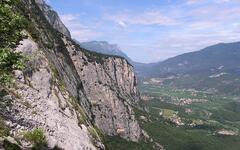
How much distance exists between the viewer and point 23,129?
5444 cm

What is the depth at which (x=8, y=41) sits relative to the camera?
5144 cm

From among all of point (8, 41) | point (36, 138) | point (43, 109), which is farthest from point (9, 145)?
point (43, 109)

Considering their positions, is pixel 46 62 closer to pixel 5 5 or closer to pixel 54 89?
pixel 54 89

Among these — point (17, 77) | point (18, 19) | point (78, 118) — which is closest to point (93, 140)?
point (78, 118)

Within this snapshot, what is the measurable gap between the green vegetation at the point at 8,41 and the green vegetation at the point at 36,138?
8.66 metres

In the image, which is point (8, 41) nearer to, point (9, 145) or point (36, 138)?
point (9, 145)

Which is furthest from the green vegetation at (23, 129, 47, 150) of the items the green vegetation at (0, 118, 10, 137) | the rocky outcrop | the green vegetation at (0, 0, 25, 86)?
the green vegetation at (0, 0, 25, 86)

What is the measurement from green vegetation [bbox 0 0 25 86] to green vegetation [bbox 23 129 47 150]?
8.66 m

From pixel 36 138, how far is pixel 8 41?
13.0 meters

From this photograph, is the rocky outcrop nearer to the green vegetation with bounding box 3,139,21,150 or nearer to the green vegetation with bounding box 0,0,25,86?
the green vegetation with bounding box 3,139,21,150

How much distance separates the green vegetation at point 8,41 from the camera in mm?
46125

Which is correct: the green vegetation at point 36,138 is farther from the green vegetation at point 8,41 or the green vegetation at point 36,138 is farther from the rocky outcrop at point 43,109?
the green vegetation at point 8,41

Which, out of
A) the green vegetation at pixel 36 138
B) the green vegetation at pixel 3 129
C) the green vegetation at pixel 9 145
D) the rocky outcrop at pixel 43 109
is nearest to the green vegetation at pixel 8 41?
the rocky outcrop at pixel 43 109

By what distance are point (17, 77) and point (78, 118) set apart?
18310 millimetres
